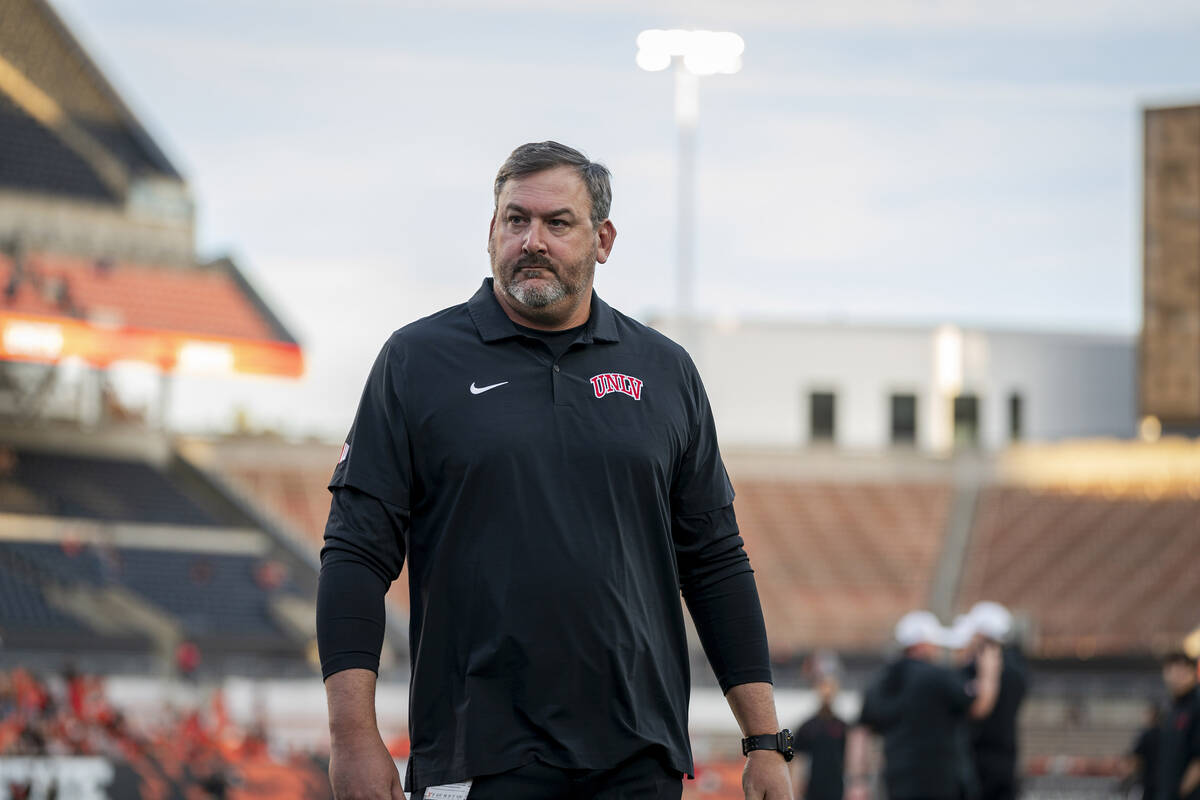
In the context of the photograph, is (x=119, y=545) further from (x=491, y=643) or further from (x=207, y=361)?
(x=491, y=643)

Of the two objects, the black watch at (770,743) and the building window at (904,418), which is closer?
the black watch at (770,743)

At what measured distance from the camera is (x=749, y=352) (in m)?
53.2

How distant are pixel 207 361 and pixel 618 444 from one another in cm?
3536

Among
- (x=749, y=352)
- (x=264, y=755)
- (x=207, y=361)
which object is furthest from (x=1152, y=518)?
(x=264, y=755)

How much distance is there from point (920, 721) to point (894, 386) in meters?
42.3

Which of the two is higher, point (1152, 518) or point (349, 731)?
point (349, 731)

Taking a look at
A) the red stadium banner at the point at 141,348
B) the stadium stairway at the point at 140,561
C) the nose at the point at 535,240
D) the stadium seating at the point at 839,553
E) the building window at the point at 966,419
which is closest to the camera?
the nose at the point at 535,240

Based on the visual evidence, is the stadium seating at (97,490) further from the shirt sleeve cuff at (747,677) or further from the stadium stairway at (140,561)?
the shirt sleeve cuff at (747,677)

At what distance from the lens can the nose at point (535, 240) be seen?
350cm

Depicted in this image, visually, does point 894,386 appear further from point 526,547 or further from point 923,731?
point 526,547

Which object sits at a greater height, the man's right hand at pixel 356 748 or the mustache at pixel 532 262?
the mustache at pixel 532 262

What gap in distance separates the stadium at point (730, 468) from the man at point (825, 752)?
1965mm

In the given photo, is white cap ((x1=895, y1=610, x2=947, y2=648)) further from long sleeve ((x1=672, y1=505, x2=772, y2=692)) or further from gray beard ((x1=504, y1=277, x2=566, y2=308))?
gray beard ((x1=504, y1=277, x2=566, y2=308))

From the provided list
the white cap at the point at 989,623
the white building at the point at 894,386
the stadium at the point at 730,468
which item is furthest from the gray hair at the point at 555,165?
the white building at the point at 894,386
